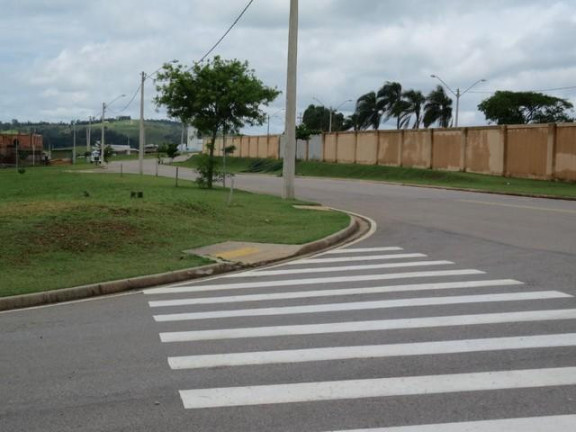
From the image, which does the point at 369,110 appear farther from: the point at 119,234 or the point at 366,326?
the point at 366,326

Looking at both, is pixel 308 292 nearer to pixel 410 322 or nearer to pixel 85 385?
pixel 410 322

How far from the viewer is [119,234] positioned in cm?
1435

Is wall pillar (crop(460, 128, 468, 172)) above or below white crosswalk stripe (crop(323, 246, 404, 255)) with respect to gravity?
above

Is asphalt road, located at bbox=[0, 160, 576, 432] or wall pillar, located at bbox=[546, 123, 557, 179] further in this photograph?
wall pillar, located at bbox=[546, 123, 557, 179]

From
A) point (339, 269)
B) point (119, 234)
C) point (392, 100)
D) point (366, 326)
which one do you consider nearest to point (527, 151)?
point (119, 234)

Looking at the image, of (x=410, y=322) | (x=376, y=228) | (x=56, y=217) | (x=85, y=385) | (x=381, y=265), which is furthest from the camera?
(x=376, y=228)

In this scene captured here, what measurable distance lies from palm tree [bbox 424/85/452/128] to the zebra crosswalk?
75.8 metres

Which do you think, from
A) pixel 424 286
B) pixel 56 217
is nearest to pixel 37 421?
pixel 424 286

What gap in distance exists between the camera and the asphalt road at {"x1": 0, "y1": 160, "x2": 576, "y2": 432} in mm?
5156

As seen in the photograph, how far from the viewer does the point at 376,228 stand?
18.0 metres

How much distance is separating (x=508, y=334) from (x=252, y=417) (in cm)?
331

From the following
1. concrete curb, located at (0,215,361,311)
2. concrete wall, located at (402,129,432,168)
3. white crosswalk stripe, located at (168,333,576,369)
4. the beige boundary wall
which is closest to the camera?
white crosswalk stripe, located at (168,333,576,369)

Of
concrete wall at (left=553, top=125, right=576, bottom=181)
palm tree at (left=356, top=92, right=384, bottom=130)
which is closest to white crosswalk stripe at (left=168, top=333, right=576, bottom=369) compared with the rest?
concrete wall at (left=553, top=125, right=576, bottom=181)

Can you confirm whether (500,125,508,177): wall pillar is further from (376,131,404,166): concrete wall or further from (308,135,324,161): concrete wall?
(308,135,324,161): concrete wall
